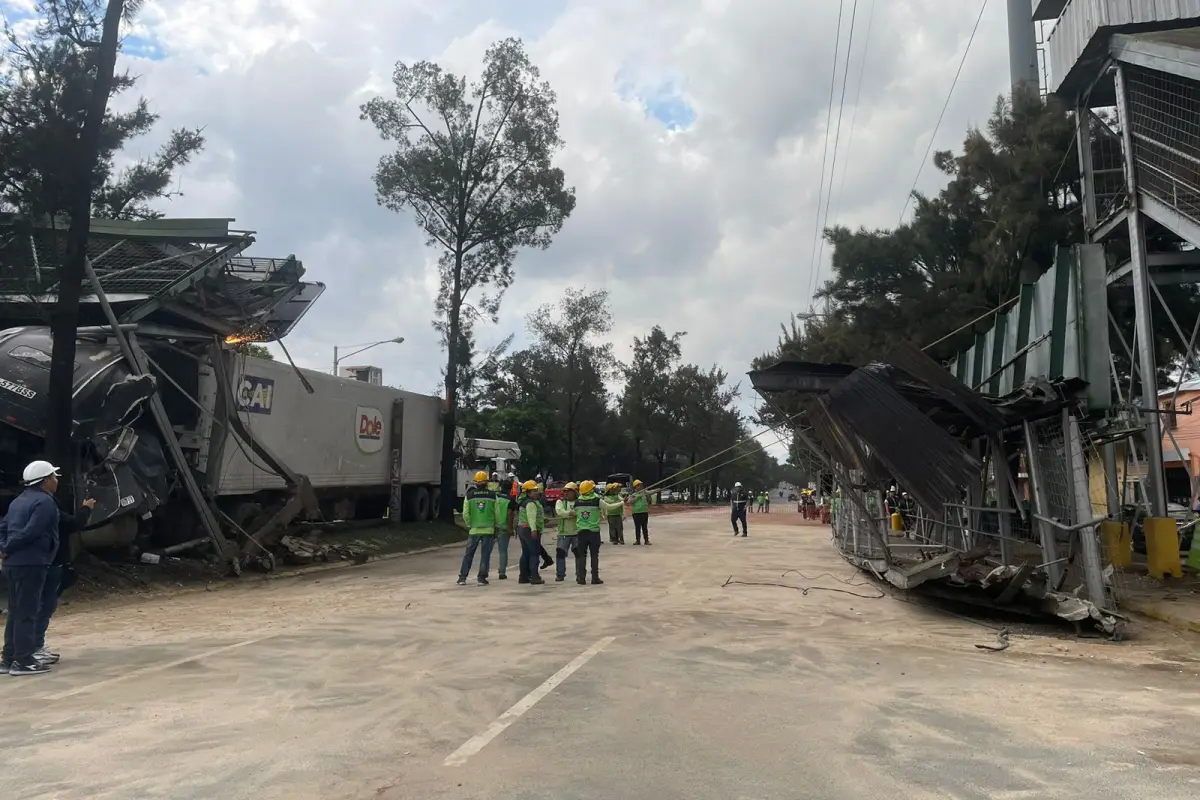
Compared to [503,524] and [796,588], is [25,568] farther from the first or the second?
[796,588]

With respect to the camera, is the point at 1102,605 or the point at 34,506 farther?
the point at 1102,605

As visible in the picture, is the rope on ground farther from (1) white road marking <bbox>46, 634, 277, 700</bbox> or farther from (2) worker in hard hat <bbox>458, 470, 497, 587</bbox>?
(1) white road marking <bbox>46, 634, 277, 700</bbox>

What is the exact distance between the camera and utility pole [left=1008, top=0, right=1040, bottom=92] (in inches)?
1051

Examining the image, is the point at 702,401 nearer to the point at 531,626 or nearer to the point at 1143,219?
the point at 1143,219

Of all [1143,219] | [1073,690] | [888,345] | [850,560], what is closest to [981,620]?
[1073,690]

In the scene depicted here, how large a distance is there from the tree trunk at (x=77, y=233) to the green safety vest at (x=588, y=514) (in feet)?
23.4

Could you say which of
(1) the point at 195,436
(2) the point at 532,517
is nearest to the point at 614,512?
(2) the point at 532,517

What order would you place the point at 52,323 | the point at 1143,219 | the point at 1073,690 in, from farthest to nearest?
the point at 1143,219, the point at 52,323, the point at 1073,690

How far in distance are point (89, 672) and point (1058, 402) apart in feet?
33.5

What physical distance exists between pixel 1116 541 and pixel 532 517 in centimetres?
938

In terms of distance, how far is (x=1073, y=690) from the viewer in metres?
6.76

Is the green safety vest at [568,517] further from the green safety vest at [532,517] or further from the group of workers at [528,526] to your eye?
the green safety vest at [532,517]

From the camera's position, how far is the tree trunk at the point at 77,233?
11.6 m

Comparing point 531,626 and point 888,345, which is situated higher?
point 888,345
